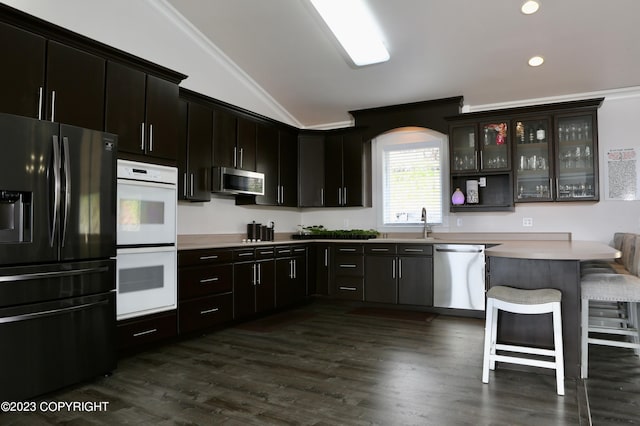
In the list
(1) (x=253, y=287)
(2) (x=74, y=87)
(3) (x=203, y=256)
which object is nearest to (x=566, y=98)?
(1) (x=253, y=287)

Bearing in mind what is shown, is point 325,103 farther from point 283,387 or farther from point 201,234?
point 283,387

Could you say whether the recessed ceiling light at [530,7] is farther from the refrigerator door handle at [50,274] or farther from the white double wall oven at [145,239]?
the refrigerator door handle at [50,274]

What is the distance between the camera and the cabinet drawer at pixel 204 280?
12.6ft

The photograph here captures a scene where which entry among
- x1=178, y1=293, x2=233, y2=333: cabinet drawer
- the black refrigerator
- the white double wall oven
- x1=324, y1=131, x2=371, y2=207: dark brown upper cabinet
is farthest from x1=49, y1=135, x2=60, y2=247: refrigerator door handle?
x1=324, y1=131, x2=371, y2=207: dark brown upper cabinet

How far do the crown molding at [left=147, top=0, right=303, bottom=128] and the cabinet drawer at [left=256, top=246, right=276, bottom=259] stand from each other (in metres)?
2.17

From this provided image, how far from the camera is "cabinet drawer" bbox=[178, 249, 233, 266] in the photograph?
3850 millimetres

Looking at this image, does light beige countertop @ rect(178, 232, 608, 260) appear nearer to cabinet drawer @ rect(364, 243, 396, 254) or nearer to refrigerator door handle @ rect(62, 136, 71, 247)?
cabinet drawer @ rect(364, 243, 396, 254)

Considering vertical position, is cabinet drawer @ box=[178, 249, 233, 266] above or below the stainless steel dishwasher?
above

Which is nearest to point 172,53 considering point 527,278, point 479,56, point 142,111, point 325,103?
point 142,111

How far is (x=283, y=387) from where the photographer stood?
2760 millimetres

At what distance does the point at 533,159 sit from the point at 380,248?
81.8 inches

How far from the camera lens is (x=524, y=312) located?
2680mm

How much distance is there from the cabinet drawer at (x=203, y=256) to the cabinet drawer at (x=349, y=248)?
1699 mm

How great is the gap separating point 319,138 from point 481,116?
2198 millimetres
